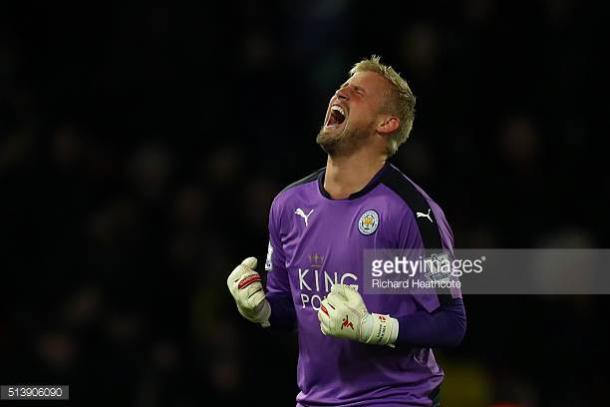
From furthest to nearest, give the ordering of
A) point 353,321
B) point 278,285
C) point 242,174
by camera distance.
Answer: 1. point 242,174
2. point 278,285
3. point 353,321

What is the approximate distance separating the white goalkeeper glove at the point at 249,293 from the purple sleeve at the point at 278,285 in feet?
0.20

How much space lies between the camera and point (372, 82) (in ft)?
15.9

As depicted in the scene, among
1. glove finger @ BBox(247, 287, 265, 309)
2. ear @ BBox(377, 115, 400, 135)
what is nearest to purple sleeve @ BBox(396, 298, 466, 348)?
glove finger @ BBox(247, 287, 265, 309)

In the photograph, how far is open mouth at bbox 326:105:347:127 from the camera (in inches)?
190

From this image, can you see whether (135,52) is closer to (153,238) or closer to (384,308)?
(153,238)

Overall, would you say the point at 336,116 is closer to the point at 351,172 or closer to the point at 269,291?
the point at 351,172

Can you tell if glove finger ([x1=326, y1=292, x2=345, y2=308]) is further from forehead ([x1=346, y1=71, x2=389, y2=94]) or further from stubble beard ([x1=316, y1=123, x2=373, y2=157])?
forehead ([x1=346, y1=71, x2=389, y2=94])

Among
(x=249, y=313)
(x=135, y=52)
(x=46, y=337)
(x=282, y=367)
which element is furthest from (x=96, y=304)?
(x=249, y=313)

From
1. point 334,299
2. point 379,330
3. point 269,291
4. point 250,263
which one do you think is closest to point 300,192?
point 250,263

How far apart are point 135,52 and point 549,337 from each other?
4.00 metres

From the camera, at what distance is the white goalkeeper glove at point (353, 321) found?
4250mm

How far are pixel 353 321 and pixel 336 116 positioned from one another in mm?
1000

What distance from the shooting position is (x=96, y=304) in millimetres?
7539

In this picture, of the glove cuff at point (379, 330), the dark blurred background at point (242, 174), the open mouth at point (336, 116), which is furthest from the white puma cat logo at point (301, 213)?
the dark blurred background at point (242, 174)
